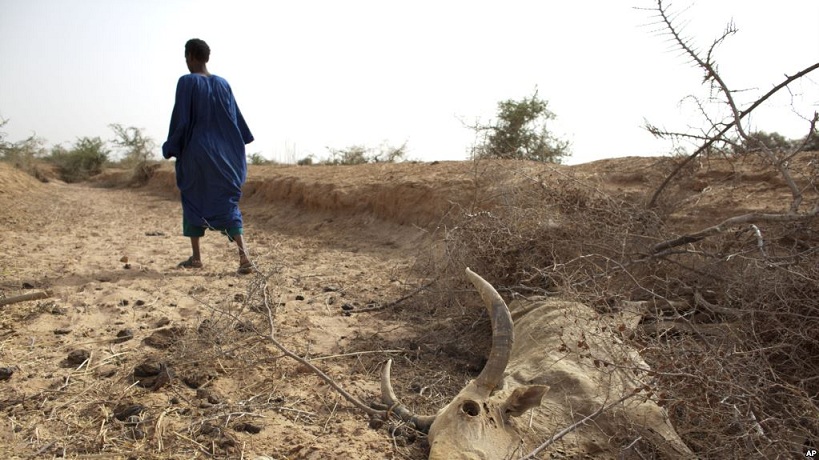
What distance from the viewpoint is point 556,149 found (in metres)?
8.96

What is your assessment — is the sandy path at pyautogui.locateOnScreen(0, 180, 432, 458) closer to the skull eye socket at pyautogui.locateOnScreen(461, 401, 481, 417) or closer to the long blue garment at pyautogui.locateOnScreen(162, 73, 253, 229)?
the skull eye socket at pyautogui.locateOnScreen(461, 401, 481, 417)

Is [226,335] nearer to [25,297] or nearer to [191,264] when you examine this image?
[25,297]

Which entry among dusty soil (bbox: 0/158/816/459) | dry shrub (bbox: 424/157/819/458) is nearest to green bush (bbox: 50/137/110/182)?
dusty soil (bbox: 0/158/816/459)

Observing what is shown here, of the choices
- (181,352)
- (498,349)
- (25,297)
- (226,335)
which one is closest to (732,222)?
(498,349)

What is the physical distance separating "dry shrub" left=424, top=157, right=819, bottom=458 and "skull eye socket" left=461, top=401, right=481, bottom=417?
26.6 inches

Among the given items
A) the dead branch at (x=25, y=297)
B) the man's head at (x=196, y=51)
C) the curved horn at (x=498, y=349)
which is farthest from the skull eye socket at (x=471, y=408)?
the man's head at (x=196, y=51)

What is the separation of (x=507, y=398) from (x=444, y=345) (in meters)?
1.35

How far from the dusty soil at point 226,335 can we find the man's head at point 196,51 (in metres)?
1.93

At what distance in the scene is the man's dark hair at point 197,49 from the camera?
4883 millimetres

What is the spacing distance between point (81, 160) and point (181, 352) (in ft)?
62.9

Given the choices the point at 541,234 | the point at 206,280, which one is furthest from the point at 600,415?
the point at 206,280

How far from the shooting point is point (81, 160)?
18.8 meters

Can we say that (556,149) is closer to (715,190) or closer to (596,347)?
(715,190)

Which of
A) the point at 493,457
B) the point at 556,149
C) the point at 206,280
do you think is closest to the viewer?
the point at 493,457
